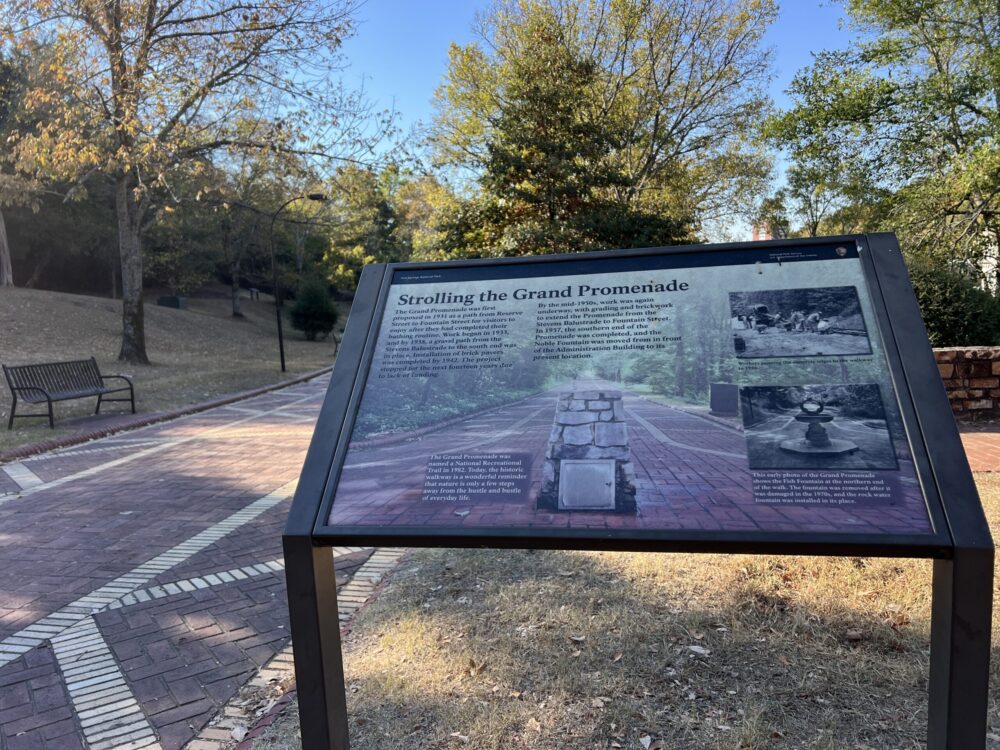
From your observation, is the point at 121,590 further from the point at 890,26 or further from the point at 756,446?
the point at 890,26

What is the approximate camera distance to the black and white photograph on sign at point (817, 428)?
1.90 m

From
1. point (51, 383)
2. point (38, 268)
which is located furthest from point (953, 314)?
point (38, 268)

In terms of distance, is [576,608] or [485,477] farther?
[576,608]

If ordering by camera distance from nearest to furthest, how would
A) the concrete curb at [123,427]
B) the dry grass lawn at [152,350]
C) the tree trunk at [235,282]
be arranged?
the concrete curb at [123,427], the dry grass lawn at [152,350], the tree trunk at [235,282]

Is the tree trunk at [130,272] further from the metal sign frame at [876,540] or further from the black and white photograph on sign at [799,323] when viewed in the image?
the black and white photograph on sign at [799,323]

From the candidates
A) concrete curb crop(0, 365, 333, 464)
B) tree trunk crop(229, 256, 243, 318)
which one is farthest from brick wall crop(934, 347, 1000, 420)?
tree trunk crop(229, 256, 243, 318)

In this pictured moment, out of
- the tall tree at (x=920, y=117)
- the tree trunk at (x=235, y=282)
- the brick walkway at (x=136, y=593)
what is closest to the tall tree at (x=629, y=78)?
the tall tree at (x=920, y=117)

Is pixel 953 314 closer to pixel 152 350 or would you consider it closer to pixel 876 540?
pixel 876 540

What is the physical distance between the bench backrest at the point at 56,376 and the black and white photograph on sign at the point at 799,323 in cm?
1023

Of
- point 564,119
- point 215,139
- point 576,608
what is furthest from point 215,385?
point 576,608

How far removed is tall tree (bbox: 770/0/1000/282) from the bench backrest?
12.9 meters

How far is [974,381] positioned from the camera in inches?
293

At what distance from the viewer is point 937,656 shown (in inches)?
72.7

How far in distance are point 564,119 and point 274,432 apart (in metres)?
8.63
